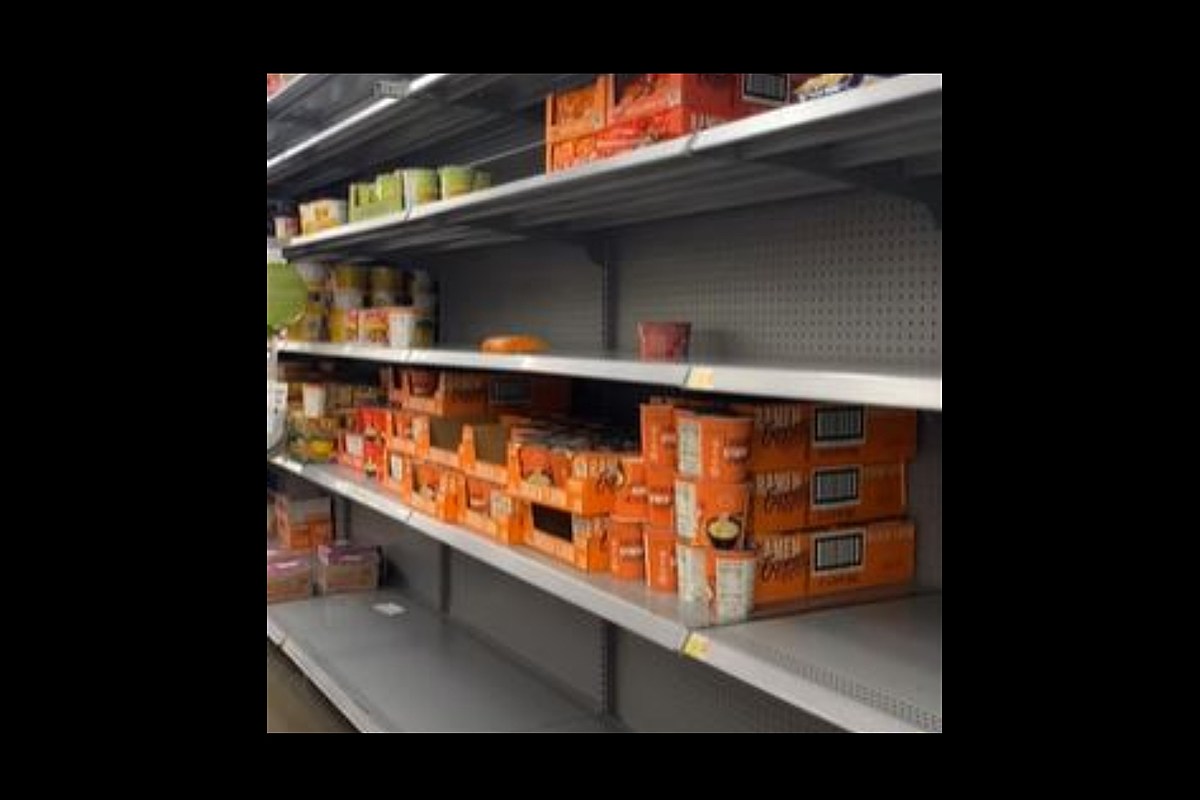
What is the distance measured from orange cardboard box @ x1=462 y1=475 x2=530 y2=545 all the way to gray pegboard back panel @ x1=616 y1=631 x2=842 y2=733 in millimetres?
580

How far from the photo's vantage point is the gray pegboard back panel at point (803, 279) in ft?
6.41

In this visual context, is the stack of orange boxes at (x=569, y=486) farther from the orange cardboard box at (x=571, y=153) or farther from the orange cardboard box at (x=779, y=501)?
the orange cardboard box at (x=571, y=153)

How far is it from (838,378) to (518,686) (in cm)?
200

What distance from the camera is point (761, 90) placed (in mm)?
2004

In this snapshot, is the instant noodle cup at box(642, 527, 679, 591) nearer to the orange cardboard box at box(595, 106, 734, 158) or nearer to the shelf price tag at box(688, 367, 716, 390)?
the shelf price tag at box(688, 367, 716, 390)

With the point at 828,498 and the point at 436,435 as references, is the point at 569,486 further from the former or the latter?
the point at 436,435

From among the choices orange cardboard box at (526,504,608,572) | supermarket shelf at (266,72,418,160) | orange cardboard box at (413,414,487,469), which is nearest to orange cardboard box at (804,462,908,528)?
orange cardboard box at (526,504,608,572)

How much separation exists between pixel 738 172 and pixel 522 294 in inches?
60.6

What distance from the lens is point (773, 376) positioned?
5.02ft

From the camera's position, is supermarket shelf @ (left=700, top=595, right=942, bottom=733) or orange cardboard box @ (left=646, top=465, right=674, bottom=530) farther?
orange cardboard box @ (left=646, top=465, right=674, bottom=530)

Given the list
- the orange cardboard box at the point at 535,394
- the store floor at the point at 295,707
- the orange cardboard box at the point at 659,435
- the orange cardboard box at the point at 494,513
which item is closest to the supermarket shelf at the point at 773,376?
the orange cardboard box at the point at 659,435

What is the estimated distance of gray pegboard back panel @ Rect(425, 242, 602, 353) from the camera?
3047 mm
